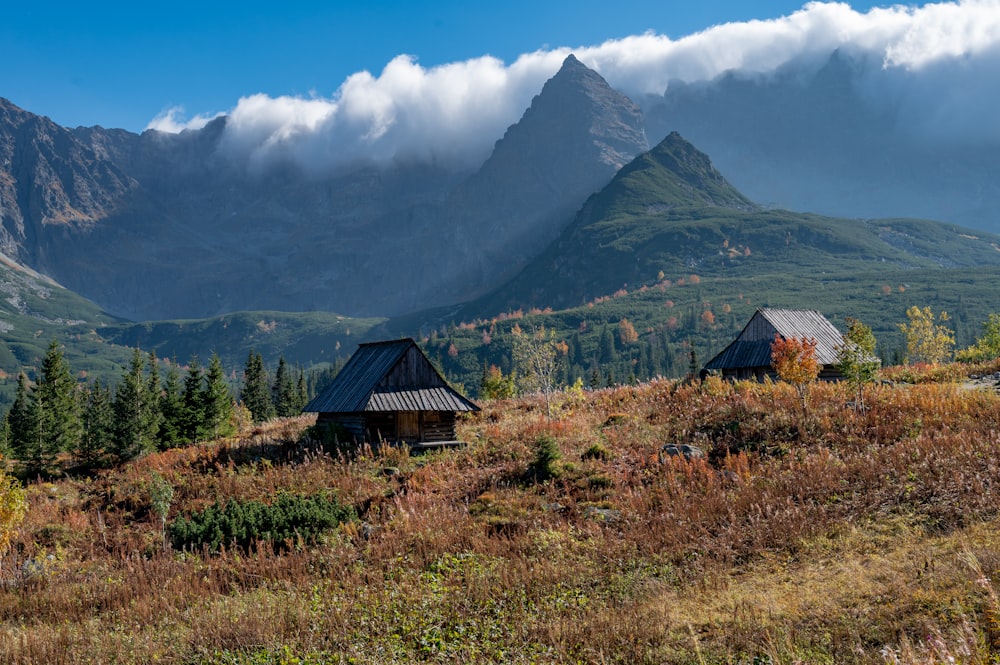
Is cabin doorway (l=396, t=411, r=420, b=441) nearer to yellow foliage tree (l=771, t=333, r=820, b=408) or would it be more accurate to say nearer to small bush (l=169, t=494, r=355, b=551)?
small bush (l=169, t=494, r=355, b=551)

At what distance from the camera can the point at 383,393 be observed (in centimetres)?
3102

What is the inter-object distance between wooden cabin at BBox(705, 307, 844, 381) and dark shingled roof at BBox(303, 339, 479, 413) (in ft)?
73.1

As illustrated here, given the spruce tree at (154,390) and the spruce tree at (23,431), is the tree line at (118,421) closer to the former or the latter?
the spruce tree at (23,431)

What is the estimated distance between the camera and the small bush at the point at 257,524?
615 inches

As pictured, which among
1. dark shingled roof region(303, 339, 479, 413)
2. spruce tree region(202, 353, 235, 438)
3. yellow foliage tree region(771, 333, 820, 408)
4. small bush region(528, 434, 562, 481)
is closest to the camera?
small bush region(528, 434, 562, 481)

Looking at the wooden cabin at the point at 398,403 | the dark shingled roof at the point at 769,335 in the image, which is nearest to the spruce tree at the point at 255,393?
the wooden cabin at the point at 398,403

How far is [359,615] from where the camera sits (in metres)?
9.22

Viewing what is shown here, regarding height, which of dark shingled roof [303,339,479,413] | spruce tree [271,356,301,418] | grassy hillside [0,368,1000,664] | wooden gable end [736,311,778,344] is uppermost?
wooden gable end [736,311,778,344]

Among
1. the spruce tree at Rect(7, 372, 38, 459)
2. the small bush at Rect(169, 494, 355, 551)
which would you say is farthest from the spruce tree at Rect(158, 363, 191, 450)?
the small bush at Rect(169, 494, 355, 551)

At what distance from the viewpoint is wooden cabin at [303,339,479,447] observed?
100ft

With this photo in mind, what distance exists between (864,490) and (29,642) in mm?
14013

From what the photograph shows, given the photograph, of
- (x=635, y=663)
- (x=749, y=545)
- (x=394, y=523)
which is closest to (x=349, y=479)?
(x=394, y=523)

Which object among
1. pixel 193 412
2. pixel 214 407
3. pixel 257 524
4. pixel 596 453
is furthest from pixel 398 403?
pixel 214 407

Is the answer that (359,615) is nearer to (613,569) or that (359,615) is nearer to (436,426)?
(613,569)
